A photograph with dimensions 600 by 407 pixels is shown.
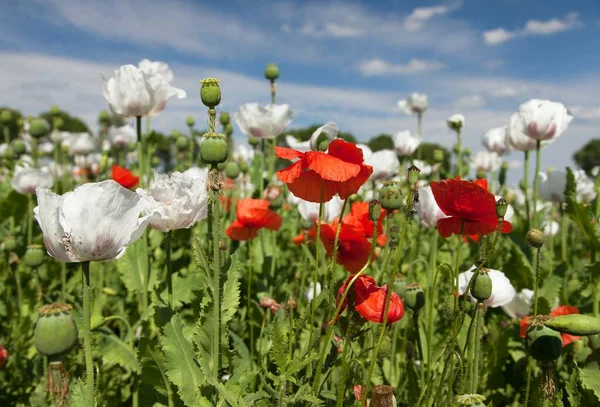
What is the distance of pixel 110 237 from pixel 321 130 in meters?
0.70

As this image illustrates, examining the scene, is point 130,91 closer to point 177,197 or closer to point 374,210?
point 177,197

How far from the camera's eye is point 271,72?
110 inches

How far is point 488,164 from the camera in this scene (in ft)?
18.0

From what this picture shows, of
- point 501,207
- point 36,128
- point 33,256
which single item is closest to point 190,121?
point 36,128

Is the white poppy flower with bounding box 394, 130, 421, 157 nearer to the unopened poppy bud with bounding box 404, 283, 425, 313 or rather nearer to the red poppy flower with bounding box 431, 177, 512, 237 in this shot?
the unopened poppy bud with bounding box 404, 283, 425, 313

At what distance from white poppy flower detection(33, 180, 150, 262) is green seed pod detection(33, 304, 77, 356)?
0.68ft

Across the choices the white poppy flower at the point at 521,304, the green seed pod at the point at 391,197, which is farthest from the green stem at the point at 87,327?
the white poppy flower at the point at 521,304

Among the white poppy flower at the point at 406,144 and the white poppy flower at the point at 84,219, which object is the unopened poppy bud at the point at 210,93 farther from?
the white poppy flower at the point at 406,144

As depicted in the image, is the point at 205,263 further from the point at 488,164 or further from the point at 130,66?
the point at 488,164

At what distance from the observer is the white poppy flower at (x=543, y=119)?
8.13 ft

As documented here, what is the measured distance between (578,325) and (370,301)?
1.35 feet

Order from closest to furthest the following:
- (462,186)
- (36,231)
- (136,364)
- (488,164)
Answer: (462,186)
(136,364)
(36,231)
(488,164)

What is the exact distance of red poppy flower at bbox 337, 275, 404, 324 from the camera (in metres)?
1.13

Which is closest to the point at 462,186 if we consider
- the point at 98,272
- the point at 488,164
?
the point at 98,272
